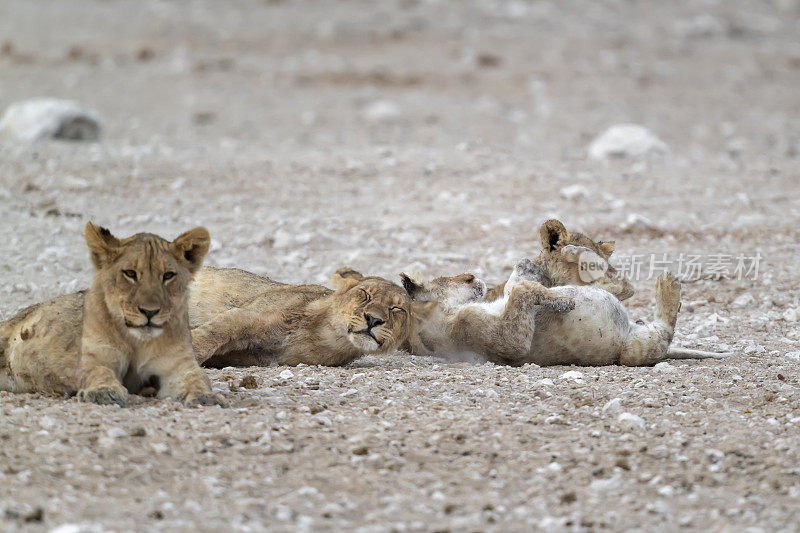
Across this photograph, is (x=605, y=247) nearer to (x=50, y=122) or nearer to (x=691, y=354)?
(x=691, y=354)

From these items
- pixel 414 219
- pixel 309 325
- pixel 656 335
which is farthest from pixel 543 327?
pixel 414 219

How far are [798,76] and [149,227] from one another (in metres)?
17.8

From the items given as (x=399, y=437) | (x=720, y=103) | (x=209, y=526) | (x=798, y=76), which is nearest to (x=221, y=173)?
(x=399, y=437)

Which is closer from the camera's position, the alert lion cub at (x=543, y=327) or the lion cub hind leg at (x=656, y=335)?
the alert lion cub at (x=543, y=327)

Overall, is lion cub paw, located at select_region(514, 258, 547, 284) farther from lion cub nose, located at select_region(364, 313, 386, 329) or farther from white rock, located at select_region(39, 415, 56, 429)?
white rock, located at select_region(39, 415, 56, 429)

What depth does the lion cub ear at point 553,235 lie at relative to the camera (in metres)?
7.23

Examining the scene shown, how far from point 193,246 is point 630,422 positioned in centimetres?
225

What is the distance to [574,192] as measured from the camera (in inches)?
476

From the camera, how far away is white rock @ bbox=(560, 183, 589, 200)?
12051 mm

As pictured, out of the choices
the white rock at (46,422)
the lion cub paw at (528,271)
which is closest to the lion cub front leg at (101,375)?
the white rock at (46,422)

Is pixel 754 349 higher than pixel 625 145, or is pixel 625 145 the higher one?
pixel 625 145

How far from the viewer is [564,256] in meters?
7.29

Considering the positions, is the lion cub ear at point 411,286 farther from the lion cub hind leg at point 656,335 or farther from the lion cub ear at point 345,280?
the lion cub hind leg at point 656,335

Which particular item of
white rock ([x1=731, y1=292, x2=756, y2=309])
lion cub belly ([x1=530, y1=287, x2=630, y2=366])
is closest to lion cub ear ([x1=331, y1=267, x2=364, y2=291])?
lion cub belly ([x1=530, y1=287, x2=630, y2=366])
